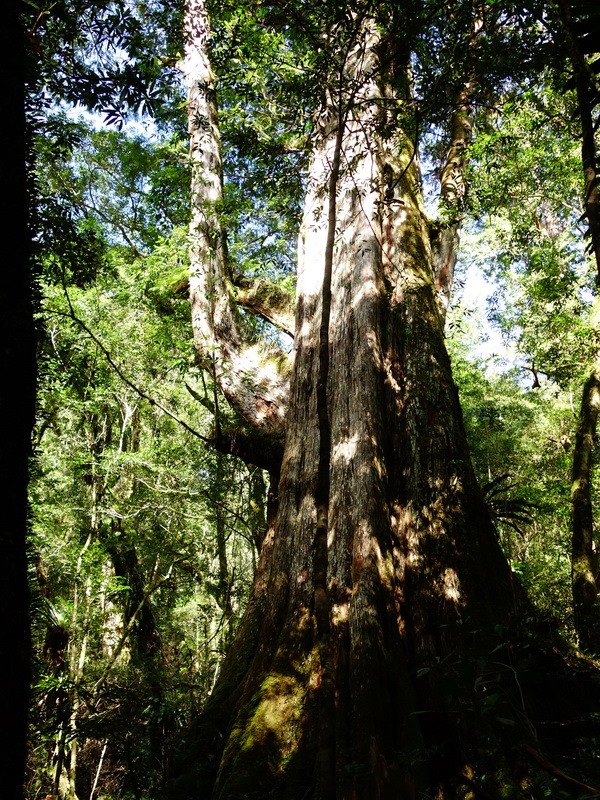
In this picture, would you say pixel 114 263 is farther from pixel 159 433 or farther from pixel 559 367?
pixel 559 367

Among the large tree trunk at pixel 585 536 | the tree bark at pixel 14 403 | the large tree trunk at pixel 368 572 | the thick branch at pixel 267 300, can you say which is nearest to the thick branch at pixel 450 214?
the large tree trunk at pixel 368 572

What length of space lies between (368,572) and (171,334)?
250 inches

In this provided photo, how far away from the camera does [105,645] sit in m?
10.1

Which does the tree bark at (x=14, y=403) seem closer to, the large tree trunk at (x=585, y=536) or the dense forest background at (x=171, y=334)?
the dense forest background at (x=171, y=334)

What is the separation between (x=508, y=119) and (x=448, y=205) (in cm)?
274

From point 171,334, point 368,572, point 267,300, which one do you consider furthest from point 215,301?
point 368,572

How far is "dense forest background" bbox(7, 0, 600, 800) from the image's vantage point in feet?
13.8

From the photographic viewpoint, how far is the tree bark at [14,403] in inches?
53.0

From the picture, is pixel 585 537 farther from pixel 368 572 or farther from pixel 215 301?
pixel 215 301

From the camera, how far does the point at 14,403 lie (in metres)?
1.51

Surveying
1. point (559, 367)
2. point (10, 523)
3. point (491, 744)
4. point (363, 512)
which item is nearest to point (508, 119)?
point (559, 367)

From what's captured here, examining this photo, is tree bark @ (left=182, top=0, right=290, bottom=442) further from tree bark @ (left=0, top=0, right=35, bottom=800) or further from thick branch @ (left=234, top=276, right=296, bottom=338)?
tree bark @ (left=0, top=0, right=35, bottom=800)

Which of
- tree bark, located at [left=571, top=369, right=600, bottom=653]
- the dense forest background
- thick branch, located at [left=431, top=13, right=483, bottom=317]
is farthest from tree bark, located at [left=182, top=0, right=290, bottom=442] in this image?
tree bark, located at [left=571, top=369, right=600, bottom=653]

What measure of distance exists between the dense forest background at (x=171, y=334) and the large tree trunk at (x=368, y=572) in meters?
0.58
